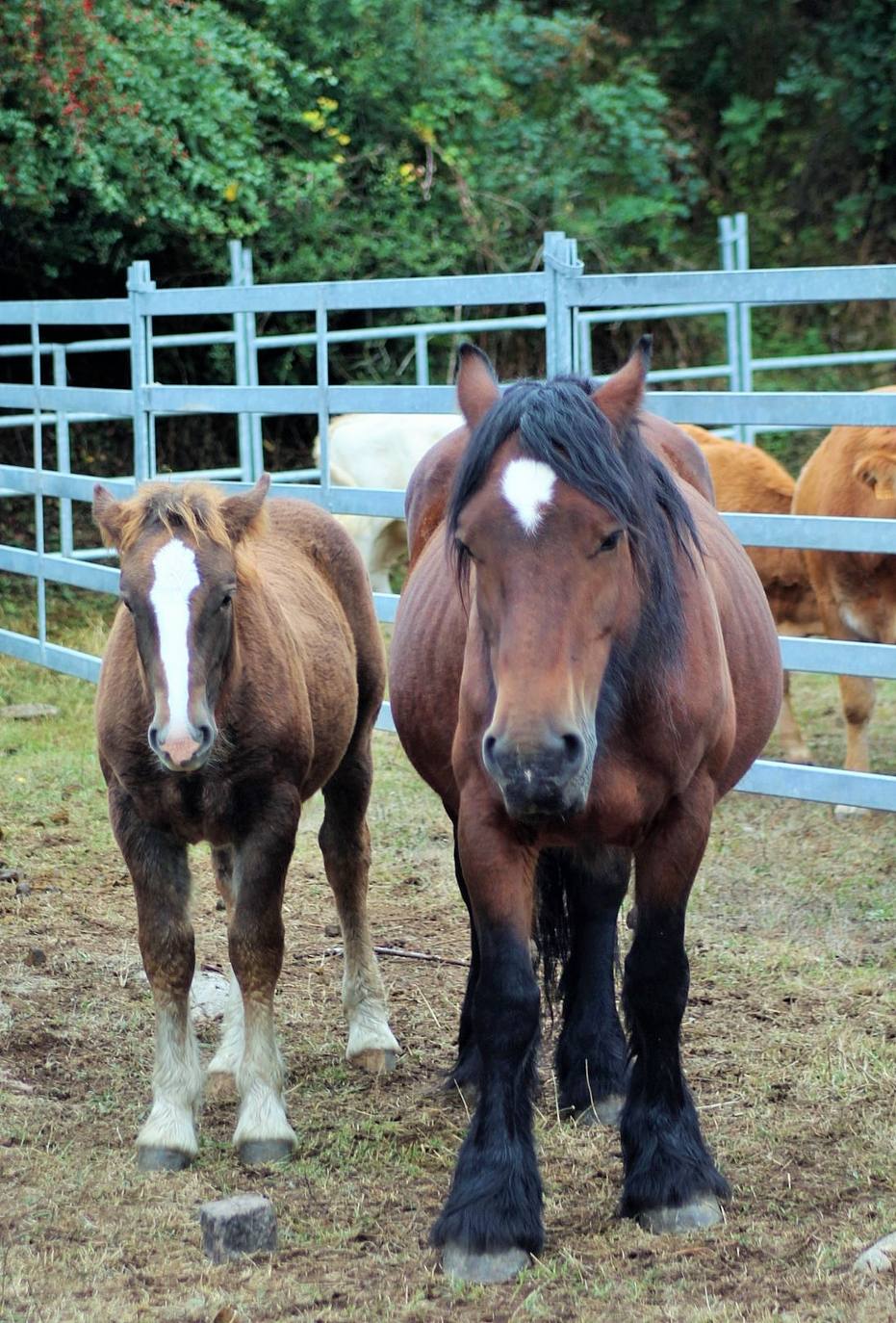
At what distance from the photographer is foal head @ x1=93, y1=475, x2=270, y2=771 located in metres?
3.37

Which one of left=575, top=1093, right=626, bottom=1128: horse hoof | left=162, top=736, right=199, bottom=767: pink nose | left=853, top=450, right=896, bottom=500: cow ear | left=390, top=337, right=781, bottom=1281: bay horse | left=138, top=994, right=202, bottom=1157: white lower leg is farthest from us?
left=853, top=450, right=896, bottom=500: cow ear

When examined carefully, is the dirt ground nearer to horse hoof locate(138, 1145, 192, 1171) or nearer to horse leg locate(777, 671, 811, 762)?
horse hoof locate(138, 1145, 192, 1171)

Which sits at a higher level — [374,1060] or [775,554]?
[775,554]

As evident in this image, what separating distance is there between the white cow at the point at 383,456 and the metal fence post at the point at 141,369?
6.03ft

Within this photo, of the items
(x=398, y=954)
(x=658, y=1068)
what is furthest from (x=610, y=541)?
(x=398, y=954)

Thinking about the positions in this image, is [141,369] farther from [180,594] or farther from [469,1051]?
[469,1051]

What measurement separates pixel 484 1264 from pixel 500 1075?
361mm

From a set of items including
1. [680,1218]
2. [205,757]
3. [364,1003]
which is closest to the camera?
[680,1218]

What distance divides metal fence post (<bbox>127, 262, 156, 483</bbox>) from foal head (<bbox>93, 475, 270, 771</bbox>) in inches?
175

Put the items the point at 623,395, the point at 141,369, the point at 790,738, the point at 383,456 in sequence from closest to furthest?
the point at 623,395
the point at 790,738
the point at 141,369
the point at 383,456

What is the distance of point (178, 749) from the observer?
10.9 feet

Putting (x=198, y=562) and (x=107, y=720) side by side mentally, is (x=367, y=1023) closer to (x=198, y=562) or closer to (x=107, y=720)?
(x=107, y=720)

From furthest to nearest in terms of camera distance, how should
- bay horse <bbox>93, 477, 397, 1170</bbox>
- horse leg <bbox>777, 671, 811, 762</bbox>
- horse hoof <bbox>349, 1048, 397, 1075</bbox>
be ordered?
horse leg <bbox>777, 671, 811, 762</bbox> → horse hoof <bbox>349, 1048, 397, 1075</bbox> → bay horse <bbox>93, 477, 397, 1170</bbox>

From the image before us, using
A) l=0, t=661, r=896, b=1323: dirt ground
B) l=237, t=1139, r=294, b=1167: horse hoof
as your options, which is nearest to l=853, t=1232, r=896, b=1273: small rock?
l=0, t=661, r=896, b=1323: dirt ground
